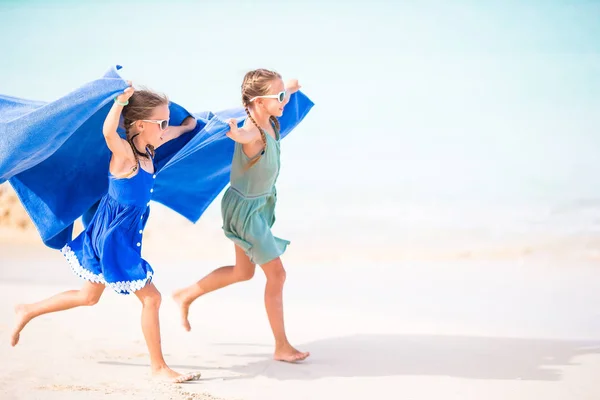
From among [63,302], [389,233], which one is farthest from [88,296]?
[389,233]

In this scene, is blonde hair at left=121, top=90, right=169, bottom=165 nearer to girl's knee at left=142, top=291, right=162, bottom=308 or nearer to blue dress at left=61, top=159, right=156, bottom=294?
blue dress at left=61, top=159, right=156, bottom=294

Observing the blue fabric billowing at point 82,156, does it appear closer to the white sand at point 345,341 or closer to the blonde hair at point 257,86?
the blonde hair at point 257,86

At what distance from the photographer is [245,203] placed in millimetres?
3832

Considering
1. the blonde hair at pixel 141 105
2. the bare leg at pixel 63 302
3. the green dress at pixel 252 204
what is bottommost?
the bare leg at pixel 63 302

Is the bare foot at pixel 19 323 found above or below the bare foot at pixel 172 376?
above

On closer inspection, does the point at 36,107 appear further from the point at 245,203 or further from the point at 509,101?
the point at 509,101

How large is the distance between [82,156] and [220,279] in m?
0.99

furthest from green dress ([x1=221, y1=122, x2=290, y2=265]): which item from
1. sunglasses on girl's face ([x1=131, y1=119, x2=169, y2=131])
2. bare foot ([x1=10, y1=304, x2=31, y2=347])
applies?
bare foot ([x1=10, y1=304, x2=31, y2=347])

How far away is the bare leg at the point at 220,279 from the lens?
3.99 meters

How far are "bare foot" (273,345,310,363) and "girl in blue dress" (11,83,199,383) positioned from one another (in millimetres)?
567

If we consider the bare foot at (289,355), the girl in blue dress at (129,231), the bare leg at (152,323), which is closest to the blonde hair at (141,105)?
the girl in blue dress at (129,231)

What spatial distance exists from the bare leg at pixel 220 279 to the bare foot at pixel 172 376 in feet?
2.19

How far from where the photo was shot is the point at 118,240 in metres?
3.45

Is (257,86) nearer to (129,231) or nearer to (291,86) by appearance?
(291,86)
